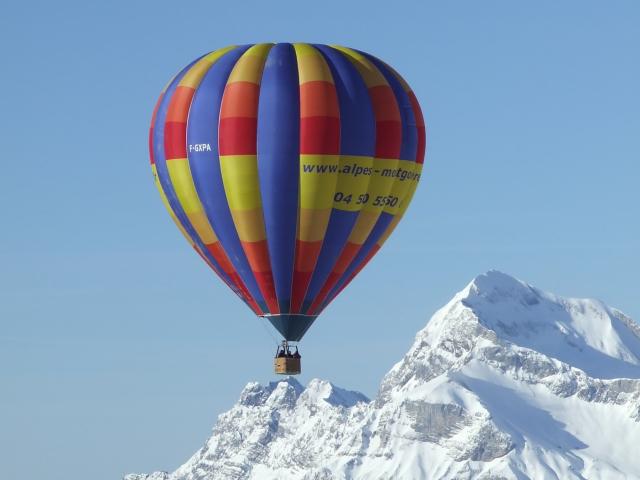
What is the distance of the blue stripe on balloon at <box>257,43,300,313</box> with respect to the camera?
382ft

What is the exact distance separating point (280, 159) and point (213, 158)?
4416 mm

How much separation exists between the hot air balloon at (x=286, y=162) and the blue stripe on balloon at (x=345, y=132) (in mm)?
88

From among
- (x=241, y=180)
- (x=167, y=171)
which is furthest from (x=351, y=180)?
(x=167, y=171)

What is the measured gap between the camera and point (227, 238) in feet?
396

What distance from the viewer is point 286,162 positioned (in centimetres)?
11644

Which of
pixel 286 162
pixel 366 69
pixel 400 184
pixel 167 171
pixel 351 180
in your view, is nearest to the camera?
pixel 286 162

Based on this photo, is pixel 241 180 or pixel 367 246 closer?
pixel 241 180

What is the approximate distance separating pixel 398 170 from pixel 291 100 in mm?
9016

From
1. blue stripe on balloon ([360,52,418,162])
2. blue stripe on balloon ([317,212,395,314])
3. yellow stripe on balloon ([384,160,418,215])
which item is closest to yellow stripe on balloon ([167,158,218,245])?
blue stripe on balloon ([317,212,395,314])

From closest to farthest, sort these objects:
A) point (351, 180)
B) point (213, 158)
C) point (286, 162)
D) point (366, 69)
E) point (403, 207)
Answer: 1. point (286, 162)
2. point (213, 158)
3. point (351, 180)
4. point (366, 69)
5. point (403, 207)

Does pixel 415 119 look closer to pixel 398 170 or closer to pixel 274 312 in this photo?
pixel 398 170

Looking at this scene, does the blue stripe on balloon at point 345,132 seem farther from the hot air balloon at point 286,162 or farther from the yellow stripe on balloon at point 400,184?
the yellow stripe on balloon at point 400,184

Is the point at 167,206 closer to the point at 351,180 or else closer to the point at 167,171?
the point at 167,171

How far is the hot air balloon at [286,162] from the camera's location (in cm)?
11681
